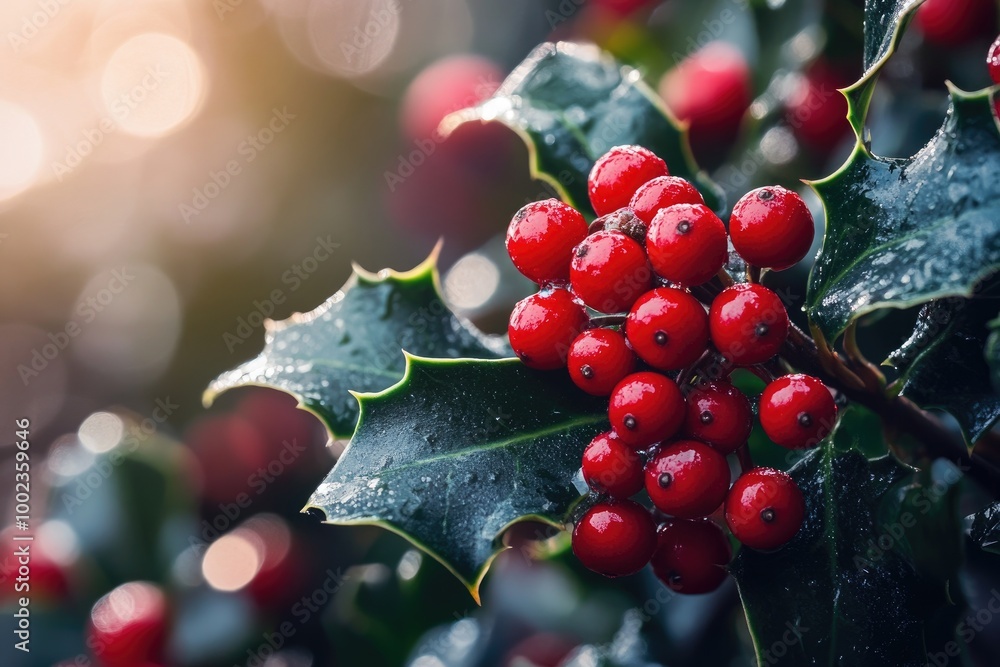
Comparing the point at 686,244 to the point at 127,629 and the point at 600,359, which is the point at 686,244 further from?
the point at 127,629

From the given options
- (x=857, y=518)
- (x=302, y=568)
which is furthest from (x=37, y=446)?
(x=857, y=518)

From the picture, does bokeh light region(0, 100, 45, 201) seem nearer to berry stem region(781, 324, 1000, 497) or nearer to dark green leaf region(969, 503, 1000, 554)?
berry stem region(781, 324, 1000, 497)

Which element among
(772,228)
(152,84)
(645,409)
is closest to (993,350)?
(772,228)

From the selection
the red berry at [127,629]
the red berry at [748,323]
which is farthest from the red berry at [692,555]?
the red berry at [127,629]

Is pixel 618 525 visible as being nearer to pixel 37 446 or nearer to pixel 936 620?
pixel 936 620

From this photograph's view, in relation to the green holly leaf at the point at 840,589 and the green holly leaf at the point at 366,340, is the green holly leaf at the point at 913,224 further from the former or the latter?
the green holly leaf at the point at 366,340
